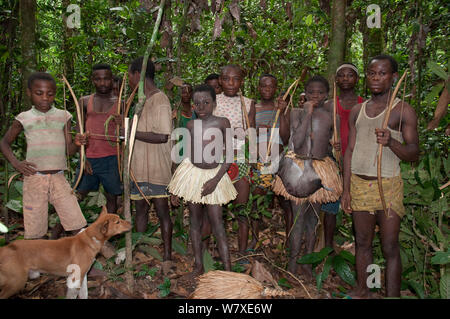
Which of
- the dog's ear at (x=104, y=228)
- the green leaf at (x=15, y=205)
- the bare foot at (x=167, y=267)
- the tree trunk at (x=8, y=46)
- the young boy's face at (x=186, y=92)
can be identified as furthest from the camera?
the young boy's face at (x=186, y=92)

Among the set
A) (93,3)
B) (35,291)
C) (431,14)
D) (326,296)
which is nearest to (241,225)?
(326,296)

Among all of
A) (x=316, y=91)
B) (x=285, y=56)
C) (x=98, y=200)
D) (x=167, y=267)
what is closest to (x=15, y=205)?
(x=98, y=200)

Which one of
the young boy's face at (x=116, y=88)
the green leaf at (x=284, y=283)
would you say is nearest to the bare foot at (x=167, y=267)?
the green leaf at (x=284, y=283)

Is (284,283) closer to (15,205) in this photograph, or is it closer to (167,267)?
(167,267)

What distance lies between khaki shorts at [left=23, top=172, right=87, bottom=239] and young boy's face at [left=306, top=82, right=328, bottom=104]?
2.39 metres

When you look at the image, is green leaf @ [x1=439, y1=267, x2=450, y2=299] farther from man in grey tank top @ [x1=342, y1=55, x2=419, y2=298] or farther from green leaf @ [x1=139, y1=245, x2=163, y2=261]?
green leaf @ [x1=139, y1=245, x2=163, y2=261]

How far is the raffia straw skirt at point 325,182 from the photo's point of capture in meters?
3.21

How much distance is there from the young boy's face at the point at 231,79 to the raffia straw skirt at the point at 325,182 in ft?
2.94

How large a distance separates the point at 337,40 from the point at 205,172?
257cm

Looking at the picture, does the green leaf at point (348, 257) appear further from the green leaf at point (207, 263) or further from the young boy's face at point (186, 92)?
the young boy's face at point (186, 92)

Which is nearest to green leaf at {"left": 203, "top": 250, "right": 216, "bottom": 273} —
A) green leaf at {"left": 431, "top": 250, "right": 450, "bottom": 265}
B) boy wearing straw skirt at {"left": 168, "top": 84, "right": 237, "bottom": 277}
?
boy wearing straw skirt at {"left": 168, "top": 84, "right": 237, "bottom": 277}

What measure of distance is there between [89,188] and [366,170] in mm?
2736

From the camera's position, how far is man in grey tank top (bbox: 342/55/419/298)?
2596mm

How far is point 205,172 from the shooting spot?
309cm
